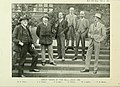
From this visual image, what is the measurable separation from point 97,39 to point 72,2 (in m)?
0.18

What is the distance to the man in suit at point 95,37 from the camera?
0.84 metres

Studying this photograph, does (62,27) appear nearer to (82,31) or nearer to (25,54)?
(82,31)

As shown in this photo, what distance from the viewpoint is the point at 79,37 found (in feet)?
2.77

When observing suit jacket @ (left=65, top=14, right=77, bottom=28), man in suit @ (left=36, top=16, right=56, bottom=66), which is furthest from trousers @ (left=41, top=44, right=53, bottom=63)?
suit jacket @ (left=65, top=14, right=77, bottom=28)

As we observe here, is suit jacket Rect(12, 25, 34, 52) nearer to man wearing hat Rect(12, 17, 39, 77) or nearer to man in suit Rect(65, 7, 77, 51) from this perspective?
man wearing hat Rect(12, 17, 39, 77)

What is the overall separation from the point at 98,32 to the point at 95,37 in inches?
1.0

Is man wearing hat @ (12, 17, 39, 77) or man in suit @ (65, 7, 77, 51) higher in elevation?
man in suit @ (65, 7, 77, 51)

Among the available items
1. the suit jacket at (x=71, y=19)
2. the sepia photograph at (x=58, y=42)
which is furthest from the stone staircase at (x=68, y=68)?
the suit jacket at (x=71, y=19)

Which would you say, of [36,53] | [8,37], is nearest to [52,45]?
[36,53]

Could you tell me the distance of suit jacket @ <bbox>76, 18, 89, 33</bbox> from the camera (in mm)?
844

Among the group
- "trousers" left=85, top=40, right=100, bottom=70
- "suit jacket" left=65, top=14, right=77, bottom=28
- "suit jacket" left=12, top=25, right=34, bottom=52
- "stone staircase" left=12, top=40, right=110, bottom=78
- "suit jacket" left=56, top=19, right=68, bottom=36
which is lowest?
"stone staircase" left=12, top=40, right=110, bottom=78

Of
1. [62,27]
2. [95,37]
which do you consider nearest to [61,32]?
[62,27]

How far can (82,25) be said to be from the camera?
844 mm

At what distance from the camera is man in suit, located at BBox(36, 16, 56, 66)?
844 mm
